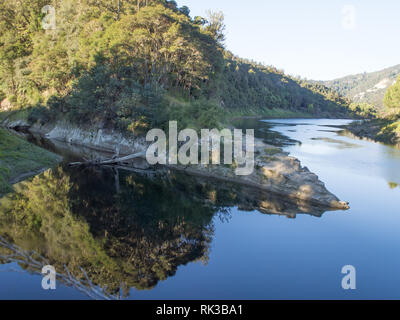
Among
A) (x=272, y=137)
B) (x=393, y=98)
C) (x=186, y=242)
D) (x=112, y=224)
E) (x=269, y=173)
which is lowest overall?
(x=186, y=242)

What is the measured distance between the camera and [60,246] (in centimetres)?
1884

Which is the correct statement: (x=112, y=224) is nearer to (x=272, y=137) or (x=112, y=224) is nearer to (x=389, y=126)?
(x=272, y=137)

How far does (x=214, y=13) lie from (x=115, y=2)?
2321 cm

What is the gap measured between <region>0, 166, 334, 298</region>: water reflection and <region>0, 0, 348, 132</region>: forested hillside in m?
15.5

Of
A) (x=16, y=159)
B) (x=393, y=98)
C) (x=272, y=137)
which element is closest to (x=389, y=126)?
(x=393, y=98)

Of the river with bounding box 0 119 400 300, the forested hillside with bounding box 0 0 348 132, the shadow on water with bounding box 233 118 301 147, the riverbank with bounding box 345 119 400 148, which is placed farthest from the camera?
the riverbank with bounding box 345 119 400 148

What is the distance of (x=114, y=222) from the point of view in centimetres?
2297

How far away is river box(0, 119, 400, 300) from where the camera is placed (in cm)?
1586

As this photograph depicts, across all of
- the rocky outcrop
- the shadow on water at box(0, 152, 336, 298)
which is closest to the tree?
the rocky outcrop

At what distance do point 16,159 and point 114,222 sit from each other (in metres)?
17.5

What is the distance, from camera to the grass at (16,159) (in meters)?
28.7

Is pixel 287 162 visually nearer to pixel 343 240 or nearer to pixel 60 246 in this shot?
pixel 343 240

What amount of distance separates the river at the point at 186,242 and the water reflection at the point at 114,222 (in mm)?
84

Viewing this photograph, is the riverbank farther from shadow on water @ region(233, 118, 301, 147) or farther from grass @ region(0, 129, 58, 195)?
grass @ region(0, 129, 58, 195)
